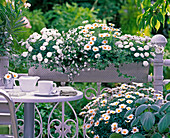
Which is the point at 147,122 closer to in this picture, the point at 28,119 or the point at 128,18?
the point at 28,119

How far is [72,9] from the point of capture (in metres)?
6.26

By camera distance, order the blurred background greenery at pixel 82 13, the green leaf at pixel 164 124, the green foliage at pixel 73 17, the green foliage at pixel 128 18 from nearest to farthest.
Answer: the green leaf at pixel 164 124
the green foliage at pixel 73 17
the blurred background greenery at pixel 82 13
the green foliage at pixel 128 18

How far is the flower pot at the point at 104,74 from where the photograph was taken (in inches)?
96.9

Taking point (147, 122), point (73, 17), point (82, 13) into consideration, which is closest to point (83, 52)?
point (147, 122)

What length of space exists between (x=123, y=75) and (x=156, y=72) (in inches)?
13.2

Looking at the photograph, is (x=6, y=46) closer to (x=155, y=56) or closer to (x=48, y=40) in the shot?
(x=48, y=40)

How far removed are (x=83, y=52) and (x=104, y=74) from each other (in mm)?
298

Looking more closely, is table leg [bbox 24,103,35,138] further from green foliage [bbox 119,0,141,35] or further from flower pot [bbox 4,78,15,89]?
green foliage [bbox 119,0,141,35]

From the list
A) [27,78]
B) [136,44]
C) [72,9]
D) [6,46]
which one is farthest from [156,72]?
[72,9]

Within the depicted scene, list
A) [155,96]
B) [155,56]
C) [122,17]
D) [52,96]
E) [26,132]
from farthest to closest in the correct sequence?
1. [122,17]
2. [155,56]
3. [155,96]
4. [26,132]
5. [52,96]

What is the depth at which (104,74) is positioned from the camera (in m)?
2.49

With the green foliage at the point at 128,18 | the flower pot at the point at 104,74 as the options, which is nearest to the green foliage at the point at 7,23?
the flower pot at the point at 104,74

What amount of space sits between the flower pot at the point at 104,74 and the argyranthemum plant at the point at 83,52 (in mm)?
68

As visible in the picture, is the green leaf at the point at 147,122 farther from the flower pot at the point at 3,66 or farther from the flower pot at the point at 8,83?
the flower pot at the point at 3,66
